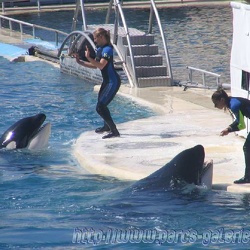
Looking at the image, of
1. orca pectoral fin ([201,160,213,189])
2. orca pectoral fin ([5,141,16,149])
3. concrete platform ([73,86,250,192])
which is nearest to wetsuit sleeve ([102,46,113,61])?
concrete platform ([73,86,250,192])

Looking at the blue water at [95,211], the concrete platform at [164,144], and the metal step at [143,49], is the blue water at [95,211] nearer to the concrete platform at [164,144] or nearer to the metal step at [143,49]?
the concrete platform at [164,144]

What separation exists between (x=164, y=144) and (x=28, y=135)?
6.15ft

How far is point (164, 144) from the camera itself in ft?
36.8

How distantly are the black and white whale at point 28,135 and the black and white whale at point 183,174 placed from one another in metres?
2.89

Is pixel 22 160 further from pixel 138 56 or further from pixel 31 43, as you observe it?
pixel 31 43

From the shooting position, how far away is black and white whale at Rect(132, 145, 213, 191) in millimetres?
8875

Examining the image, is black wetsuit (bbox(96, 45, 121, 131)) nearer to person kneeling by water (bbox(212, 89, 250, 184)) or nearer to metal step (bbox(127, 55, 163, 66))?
person kneeling by water (bbox(212, 89, 250, 184))

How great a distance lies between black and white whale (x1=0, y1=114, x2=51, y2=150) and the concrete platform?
475 millimetres

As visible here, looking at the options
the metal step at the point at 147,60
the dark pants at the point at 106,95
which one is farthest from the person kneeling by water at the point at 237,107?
the metal step at the point at 147,60

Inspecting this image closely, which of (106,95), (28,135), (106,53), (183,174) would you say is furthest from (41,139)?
(183,174)

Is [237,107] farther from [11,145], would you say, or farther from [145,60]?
[145,60]

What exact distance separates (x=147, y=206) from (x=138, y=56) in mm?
9059

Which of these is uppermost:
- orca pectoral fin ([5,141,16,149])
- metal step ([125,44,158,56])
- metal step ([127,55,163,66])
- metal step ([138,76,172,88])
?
orca pectoral fin ([5,141,16,149])

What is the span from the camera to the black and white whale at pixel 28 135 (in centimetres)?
1146
